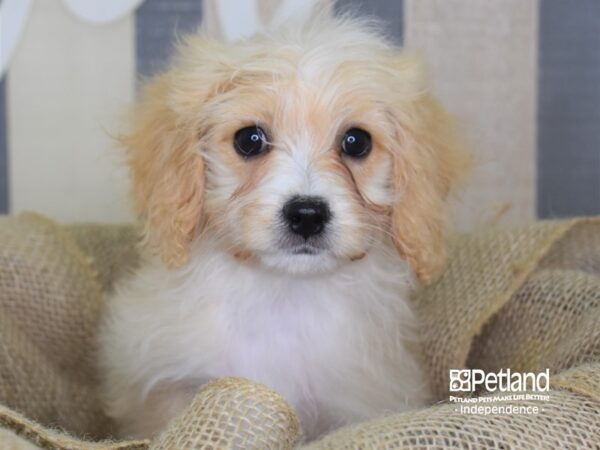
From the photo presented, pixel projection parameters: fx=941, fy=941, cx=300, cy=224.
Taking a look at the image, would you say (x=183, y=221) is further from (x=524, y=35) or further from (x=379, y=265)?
(x=524, y=35)

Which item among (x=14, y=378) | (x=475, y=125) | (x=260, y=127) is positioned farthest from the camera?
(x=475, y=125)

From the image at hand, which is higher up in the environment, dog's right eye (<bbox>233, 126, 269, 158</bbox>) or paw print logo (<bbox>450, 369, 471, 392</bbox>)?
dog's right eye (<bbox>233, 126, 269, 158</bbox>)

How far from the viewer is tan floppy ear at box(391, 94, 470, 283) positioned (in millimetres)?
2498

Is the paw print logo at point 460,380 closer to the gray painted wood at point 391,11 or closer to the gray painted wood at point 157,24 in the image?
the gray painted wood at point 391,11

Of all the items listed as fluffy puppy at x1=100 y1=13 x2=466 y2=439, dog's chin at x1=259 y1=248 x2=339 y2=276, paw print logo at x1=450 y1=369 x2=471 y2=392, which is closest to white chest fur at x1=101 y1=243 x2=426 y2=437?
fluffy puppy at x1=100 y1=13 x2=466 y2=439

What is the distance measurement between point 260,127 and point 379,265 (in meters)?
0.58

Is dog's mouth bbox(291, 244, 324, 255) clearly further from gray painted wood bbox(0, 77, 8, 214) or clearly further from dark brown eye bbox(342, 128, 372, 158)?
gray painted wood bbox(0, 77, 8, 214)

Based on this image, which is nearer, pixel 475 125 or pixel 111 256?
pixel 111 256

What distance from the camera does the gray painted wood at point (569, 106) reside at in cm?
399

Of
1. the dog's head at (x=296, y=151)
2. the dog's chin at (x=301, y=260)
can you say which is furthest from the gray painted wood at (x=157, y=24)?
the dog's chin at (x=301, y=260)

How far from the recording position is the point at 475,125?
13.0 feet

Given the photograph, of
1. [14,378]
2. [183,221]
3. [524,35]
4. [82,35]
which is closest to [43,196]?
[82,35]

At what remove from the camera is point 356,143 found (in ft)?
8.09

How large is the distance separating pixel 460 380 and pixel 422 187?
581mm
